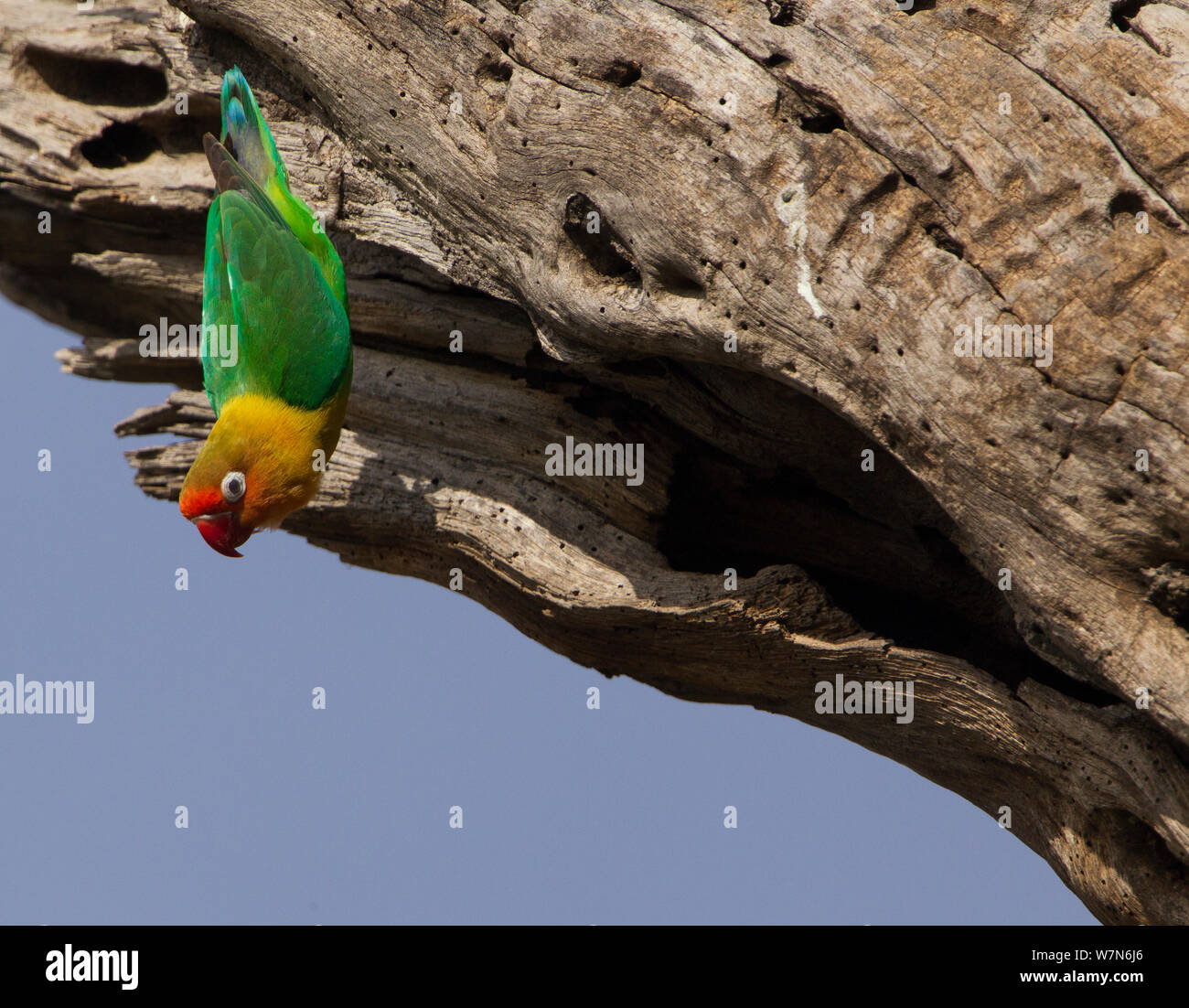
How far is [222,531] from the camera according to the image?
584 cm

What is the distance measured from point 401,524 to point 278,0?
3.19 metres

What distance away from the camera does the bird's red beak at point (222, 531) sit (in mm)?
5812

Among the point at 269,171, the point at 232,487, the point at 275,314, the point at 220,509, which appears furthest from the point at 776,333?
the point at 269,171

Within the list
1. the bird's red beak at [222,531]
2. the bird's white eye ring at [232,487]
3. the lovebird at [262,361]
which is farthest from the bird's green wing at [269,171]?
the bird's red beak at [222,531]

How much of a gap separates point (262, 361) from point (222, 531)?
93 centimetres

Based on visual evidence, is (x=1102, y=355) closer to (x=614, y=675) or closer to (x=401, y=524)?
(x=614, y=675)

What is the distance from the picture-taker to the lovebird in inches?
229

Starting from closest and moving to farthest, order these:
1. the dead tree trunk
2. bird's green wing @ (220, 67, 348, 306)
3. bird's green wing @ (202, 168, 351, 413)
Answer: the dead tree trunk
bird's green wing @ (202, 168, 351, 413)
bird's green wing @ (220, 67, 348, 306)

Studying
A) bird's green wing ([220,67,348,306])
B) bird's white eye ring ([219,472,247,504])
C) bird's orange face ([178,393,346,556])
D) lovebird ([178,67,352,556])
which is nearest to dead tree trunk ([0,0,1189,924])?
bird's green wing ([220,67,348,306])

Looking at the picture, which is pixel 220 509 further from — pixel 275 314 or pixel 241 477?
pixel 275 314

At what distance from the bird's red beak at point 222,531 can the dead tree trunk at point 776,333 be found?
1.14 m

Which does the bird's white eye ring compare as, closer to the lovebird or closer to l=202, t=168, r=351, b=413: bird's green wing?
the lovebird

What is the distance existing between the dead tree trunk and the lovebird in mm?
644

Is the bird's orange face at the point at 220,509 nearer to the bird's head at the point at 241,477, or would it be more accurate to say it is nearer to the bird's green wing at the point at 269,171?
the bird's head at the point at 241,477
